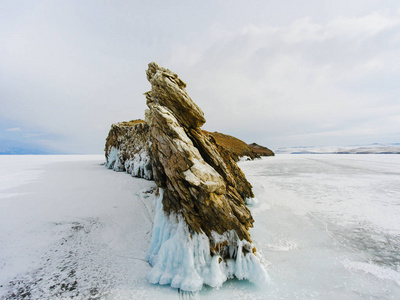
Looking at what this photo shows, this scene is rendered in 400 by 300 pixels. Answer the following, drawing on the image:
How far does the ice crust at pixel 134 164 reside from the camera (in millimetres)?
16141

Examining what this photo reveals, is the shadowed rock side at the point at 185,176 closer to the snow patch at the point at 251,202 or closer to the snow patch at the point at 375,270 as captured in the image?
the snow patch at the point at 375,270

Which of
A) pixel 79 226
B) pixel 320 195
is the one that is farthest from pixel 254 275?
pixel 320 195

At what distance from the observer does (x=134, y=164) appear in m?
17.6

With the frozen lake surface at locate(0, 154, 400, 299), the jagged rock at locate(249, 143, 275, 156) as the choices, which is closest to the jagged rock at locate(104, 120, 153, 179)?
the frozen lake surface at locate(0, 154, 400, 299)

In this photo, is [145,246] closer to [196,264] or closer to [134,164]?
[196,264]

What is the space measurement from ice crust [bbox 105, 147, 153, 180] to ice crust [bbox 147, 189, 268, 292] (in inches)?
441

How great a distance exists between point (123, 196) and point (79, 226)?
3.81 meters

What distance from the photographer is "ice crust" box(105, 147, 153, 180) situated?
53.0 ft

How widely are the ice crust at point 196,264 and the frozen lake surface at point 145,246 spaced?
8.8 inches

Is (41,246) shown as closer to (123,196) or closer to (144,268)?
(144,268)

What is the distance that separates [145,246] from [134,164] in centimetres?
1231

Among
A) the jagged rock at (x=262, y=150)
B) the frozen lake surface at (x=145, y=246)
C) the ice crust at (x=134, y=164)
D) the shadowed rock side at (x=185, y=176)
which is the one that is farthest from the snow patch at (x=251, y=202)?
the jagged rock at (x=262, y=150)

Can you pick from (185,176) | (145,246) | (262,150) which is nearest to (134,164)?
(145,246)

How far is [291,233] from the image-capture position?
777 cm
